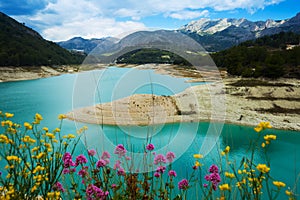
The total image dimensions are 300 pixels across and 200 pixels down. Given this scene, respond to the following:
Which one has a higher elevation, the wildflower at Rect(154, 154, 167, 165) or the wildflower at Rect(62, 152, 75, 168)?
the wildflower at Rect(62, 152, 75, 168)

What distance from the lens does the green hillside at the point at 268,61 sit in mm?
29722

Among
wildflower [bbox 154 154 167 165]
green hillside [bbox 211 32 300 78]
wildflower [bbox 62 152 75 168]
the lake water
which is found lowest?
the lake water

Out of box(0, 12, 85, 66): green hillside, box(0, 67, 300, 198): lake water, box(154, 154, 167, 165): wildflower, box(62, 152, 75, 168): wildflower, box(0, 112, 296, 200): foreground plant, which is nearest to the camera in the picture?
box(0, 112, 296, 200): foreground plant

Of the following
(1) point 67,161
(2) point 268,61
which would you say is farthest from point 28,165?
(2) point 268,61

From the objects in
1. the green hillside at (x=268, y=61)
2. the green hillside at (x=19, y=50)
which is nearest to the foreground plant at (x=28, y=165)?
the green hillside at (x=268, y=61)

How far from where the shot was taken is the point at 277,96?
22828 millimetres

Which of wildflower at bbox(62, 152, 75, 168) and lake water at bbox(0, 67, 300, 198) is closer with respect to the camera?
wildflower at bbox(62, 152, 75, 168)

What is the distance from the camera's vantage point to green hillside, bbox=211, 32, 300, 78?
1170 inches

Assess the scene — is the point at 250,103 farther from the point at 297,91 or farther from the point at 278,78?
the point at 278,78

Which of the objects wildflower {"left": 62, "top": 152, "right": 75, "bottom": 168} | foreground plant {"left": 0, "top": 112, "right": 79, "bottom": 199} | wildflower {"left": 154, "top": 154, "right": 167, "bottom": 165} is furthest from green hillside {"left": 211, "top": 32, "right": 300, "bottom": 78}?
foreground plant {"left": 0, "top": 112, "right": 79, "bottom": 199}

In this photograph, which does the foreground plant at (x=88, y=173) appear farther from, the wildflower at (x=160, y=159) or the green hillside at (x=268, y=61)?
the green hillside at (x=268, y=61)

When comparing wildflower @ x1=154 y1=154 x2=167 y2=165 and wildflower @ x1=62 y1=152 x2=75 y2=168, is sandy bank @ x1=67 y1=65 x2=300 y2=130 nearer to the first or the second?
wildflower @ x1=154 y1=154 x2=167 y2=165

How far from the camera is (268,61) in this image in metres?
30.8

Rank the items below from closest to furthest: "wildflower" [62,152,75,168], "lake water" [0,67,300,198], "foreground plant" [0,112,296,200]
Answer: "foreground plant" [0,112,296,200] → "wildflower" [62,152,75,168] → "lake water" [0,67,300,198]
